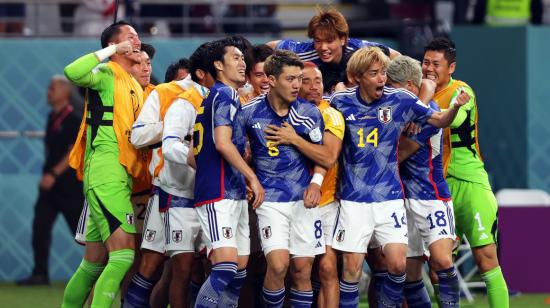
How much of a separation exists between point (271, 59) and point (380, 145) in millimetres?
1005

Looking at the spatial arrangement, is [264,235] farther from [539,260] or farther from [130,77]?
[539,260]

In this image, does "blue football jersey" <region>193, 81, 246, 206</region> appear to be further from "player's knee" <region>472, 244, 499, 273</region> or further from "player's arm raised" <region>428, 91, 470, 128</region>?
"player's knee" <region>472, 244, 499, 273</region>

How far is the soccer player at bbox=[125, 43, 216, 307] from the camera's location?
1098cm

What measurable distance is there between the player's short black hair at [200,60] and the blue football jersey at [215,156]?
1.18ft

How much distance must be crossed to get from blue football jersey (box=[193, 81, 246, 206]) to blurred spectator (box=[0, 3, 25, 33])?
686cm

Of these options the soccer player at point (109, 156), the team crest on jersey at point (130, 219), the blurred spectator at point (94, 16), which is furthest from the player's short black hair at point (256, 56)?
the blurred spectator at point (94, 16)

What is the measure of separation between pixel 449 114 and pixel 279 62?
49.8 inches

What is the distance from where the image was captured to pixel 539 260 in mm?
15148

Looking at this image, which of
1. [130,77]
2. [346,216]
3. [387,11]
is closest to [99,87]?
[130,77]

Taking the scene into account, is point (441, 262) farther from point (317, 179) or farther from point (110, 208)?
point (110, 208)

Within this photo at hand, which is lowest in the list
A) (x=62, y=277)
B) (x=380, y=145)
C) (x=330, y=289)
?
(x=62, y=277)

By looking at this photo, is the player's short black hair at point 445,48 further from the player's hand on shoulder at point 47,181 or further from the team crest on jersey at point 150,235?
the player's hand on shoulder at point 47,181

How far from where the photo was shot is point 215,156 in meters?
10.5

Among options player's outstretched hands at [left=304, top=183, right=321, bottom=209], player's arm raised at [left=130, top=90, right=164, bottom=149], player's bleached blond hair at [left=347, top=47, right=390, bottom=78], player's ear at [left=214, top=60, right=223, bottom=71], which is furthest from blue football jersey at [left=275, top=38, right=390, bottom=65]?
player's outstretched hands at [left=304, top=183, right=321, bottom=209]
